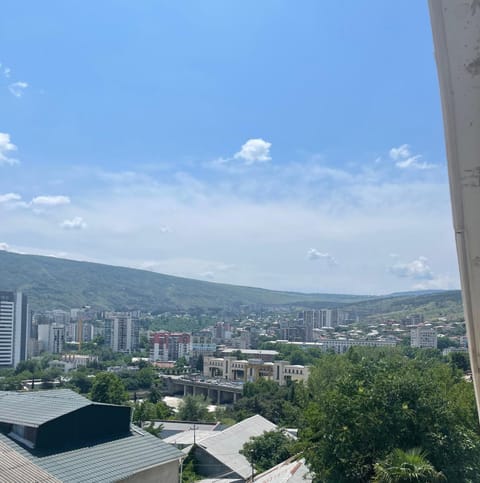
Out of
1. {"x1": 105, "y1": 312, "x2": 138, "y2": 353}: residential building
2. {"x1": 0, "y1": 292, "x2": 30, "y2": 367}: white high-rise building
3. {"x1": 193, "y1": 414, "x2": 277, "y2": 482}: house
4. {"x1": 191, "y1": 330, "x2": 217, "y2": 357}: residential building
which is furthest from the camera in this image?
{"x1": 105, "y1": 312, "x2": 138, "y2": 353}: residential building

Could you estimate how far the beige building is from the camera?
5373 cm

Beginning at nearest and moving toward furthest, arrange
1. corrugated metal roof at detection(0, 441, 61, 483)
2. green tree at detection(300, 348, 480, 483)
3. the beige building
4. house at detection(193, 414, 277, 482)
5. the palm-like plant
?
the palm-like plant
green tree at detection(300, 348, 480, 483)
corrugated metal roof at detection(0, 441, 61, 483)
house at detection(193, 414, 277, 482)
the beige building

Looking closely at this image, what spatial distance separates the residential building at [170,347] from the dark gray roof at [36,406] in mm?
73108

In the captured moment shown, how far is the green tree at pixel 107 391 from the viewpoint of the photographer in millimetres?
29172

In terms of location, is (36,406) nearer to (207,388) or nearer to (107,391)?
(107,391)

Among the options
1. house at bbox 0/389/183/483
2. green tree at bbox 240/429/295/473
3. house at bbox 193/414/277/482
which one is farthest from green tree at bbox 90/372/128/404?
house at bbox 0/389/183/483

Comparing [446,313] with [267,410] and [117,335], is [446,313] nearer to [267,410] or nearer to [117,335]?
[117,335]

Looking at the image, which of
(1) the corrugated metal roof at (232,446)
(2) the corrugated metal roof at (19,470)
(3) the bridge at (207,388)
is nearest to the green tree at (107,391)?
(1) the corrugated metal roof at (232,446)

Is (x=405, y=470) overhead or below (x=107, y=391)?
overhead

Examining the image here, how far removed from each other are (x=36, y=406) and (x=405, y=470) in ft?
29.7

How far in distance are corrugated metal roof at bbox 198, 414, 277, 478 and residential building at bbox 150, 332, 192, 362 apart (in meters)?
64.6

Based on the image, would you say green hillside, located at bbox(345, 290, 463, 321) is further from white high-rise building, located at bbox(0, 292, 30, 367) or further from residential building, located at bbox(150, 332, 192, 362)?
white high-rise building, located at bbox(0, 292, 30, 367)

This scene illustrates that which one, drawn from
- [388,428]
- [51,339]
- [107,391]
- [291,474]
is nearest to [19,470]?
[291,474]

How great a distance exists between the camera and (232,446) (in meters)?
19.7
